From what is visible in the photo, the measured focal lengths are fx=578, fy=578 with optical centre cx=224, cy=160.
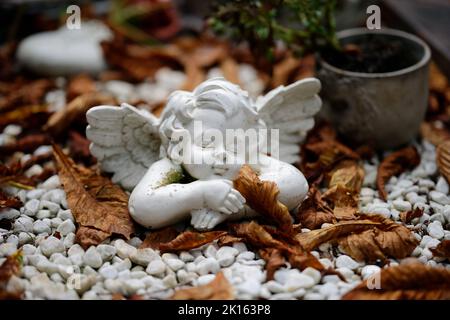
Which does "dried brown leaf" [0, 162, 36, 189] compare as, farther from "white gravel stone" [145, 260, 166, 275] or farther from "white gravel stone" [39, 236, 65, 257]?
"white gravel stone" [145, 260, 166, 275]

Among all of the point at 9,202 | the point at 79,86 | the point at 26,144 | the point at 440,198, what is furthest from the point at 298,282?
the point at 79,86

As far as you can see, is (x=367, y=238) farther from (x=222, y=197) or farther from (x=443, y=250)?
(x=222, y=197)

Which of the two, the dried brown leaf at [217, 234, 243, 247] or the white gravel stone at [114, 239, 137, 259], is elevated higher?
the dried brown leaf at [217, 234, 243, 247]

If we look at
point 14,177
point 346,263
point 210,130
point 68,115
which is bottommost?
point 346,263

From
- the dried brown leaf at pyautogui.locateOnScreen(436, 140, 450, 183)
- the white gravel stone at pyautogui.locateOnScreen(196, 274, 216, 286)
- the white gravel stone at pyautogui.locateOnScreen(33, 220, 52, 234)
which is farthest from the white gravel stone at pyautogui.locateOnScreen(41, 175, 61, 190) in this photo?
the dried brown leaf at pyautogui.locateOnScreen(436, 140, 450, 183)

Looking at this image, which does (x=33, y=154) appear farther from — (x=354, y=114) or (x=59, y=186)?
(x=354, y=114)

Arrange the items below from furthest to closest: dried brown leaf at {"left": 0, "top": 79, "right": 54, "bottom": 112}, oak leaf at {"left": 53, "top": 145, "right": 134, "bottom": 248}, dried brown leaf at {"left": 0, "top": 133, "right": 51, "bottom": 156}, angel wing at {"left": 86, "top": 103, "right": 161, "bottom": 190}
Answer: dried brown leaf at {"left": 0, "top": 79, "right": 54, "bottom": 112}, dried brown leaf at {"left": 0, "top": 133, "right": 51, "bottom": 156}, angel wing at {"left": 86, "top": 103, "right": 161, "bottom": 190}, oak leaf at {"left": 53, "top": 145, "right": 134, "bottom": 248}

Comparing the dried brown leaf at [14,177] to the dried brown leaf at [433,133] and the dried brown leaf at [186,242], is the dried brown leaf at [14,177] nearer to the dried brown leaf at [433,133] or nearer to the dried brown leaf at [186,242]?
the dried brown leaf at [186,242]
